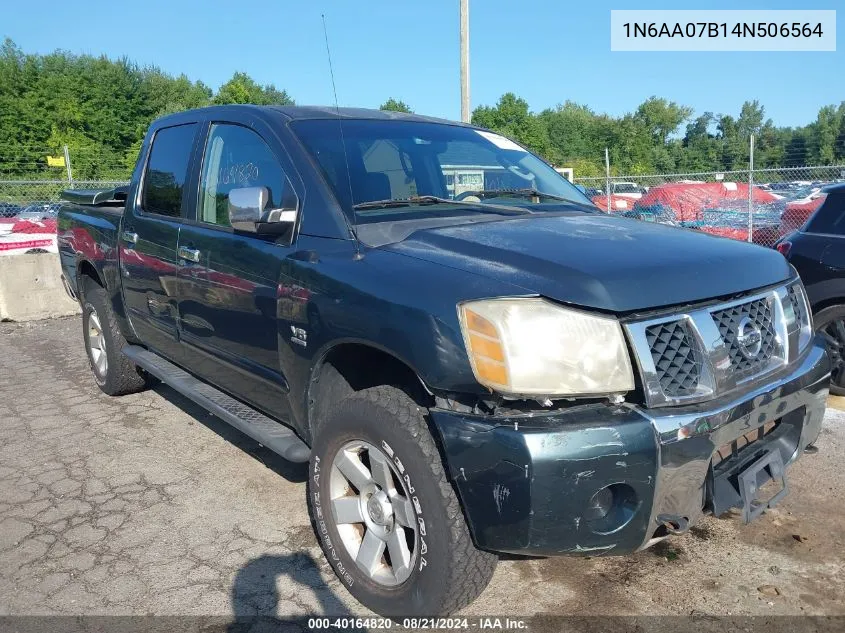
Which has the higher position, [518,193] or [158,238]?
[518,193]

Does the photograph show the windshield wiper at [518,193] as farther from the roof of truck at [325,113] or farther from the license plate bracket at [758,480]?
the license plate bracket at [758,480]

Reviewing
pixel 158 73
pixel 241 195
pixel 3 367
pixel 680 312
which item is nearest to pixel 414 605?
pixel 680 312

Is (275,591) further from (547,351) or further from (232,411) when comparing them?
(547,351)

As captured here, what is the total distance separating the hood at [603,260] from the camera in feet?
7.10

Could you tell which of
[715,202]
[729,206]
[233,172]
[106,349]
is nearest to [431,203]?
[233,172]

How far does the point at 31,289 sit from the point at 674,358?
9063mm

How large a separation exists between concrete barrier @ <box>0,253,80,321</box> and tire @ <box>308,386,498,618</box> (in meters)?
7.81

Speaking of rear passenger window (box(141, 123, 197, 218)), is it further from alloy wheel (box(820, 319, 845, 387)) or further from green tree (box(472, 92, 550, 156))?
green tree (box(472, 92, 550, 156))

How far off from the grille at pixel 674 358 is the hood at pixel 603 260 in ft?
0.28

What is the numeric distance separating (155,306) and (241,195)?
1615mm

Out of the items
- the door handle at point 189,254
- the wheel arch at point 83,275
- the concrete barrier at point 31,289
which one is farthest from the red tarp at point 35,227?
the door handle at point 189,254

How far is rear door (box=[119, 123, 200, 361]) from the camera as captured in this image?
390 cm

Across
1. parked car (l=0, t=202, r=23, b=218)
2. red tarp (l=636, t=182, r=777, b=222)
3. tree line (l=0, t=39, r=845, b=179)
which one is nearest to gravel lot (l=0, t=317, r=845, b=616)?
red tarp (l=636, t=182, r=777, b=222)

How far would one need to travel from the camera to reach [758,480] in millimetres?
2457
